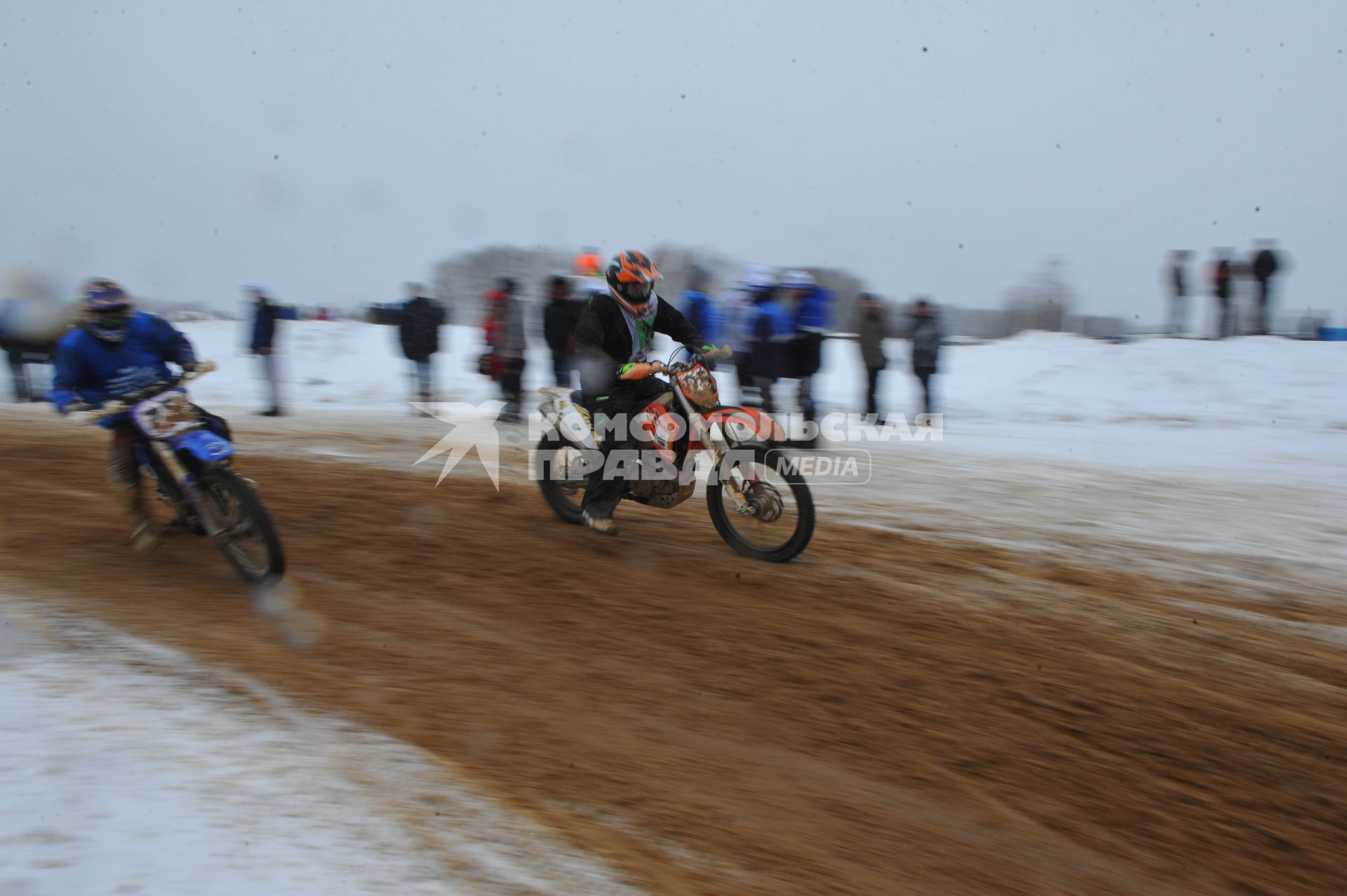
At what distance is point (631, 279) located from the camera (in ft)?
18.9

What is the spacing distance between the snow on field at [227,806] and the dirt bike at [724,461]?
2842 millimetres

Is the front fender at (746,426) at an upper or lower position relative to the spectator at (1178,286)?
lower

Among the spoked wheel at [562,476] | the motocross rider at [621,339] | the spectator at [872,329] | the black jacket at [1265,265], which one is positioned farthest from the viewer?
the black jacket at [1265,265]

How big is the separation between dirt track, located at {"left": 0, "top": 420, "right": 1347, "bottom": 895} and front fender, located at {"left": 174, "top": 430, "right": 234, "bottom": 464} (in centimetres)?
74

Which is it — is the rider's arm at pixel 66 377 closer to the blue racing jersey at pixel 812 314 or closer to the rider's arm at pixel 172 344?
the rider's arm at pixel 172 344

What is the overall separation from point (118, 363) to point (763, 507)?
3897 mm

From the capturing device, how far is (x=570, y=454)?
684 cm

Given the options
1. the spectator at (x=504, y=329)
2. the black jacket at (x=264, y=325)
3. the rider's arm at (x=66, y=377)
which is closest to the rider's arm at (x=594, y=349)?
the rider's arm at (x=66, y=377)

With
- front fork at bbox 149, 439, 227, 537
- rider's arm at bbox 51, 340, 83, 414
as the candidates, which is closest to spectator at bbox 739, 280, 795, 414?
front fork at bbox 149, 439, 227, 537

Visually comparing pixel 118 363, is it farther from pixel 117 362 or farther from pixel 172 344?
pixel 172 344

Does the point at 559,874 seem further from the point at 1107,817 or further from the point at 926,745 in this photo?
the point at 1107,817

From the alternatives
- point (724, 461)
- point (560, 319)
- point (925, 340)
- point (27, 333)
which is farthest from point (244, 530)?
point (27, 333)

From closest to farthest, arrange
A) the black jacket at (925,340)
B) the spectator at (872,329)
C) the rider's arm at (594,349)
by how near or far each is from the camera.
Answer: the rider's arm at (594,349) < the spectator at (872,329) < the black jacket at (925,340)

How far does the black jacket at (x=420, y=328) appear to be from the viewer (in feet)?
42.7
